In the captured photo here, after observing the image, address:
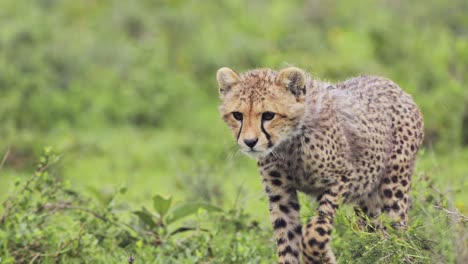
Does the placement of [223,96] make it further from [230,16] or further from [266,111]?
[230,16]

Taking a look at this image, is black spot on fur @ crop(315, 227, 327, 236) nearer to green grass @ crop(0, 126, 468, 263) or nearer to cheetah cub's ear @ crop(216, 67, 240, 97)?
green grass @ crop(0, 126, 468, 263)

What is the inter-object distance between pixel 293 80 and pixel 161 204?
4.38ft

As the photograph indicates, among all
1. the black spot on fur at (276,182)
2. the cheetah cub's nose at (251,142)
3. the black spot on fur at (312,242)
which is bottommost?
the black spot on fur at (312,242)

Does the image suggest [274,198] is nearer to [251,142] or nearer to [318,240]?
[318,240]

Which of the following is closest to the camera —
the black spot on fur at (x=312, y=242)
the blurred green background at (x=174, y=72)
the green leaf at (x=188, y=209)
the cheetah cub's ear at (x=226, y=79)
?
the black spot on fur at (x=312, y=242)

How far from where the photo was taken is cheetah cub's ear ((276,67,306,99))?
5.17m

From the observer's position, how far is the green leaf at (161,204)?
6031mm

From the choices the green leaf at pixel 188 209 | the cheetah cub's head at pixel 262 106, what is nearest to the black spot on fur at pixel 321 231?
the cheetah cub's head at pixel 262 106

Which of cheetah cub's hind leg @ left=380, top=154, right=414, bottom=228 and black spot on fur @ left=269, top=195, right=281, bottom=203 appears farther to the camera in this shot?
cheetah cub's hind leg @ left=380, top=154, right=414, bottom=228

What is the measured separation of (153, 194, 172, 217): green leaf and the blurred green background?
148 cm

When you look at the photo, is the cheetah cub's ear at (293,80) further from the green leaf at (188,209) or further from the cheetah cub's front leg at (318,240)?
the green leaf at (188,209)

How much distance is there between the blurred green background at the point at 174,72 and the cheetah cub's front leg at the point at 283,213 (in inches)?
86.8

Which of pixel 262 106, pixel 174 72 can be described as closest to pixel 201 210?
pixel 262 106

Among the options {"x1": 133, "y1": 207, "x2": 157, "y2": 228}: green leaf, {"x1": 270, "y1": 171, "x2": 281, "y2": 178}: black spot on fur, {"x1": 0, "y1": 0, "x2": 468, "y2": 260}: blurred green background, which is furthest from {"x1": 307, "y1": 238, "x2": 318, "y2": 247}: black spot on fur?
{"x1": 0, "y1": 0, "x2": 468, "y2": 260}: blurred green background
